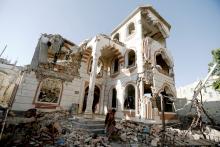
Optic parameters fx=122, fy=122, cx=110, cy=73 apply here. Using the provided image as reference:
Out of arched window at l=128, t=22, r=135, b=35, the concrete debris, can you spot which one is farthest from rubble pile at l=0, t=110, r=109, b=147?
arched window at l=128, t=22, r=135, b=35

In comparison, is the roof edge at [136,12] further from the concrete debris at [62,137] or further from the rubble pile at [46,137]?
the rubble pile at [46,137]

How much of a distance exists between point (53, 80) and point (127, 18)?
10.6m

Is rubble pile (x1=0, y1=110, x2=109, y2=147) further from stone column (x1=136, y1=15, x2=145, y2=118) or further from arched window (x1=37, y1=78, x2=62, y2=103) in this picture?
stone column (x1=136, y1=15, x2=145, y2=118)

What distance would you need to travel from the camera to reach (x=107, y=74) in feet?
46.8

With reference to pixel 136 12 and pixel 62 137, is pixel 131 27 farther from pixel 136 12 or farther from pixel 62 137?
pixel 62 137

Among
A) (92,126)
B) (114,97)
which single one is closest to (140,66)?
(114,97)

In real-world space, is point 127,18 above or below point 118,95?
above

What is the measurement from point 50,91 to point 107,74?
20.8 ft

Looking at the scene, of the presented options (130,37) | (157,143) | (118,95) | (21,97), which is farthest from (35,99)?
(130,37)

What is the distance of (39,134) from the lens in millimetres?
4887

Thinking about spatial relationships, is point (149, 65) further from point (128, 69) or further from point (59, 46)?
point (59, 46)

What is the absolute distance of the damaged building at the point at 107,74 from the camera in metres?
9.62

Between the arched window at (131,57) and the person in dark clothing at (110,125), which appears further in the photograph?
the arched window at (131,57)

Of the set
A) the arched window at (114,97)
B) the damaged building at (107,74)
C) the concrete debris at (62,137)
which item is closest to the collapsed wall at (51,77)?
the damaged building at (107,74)
